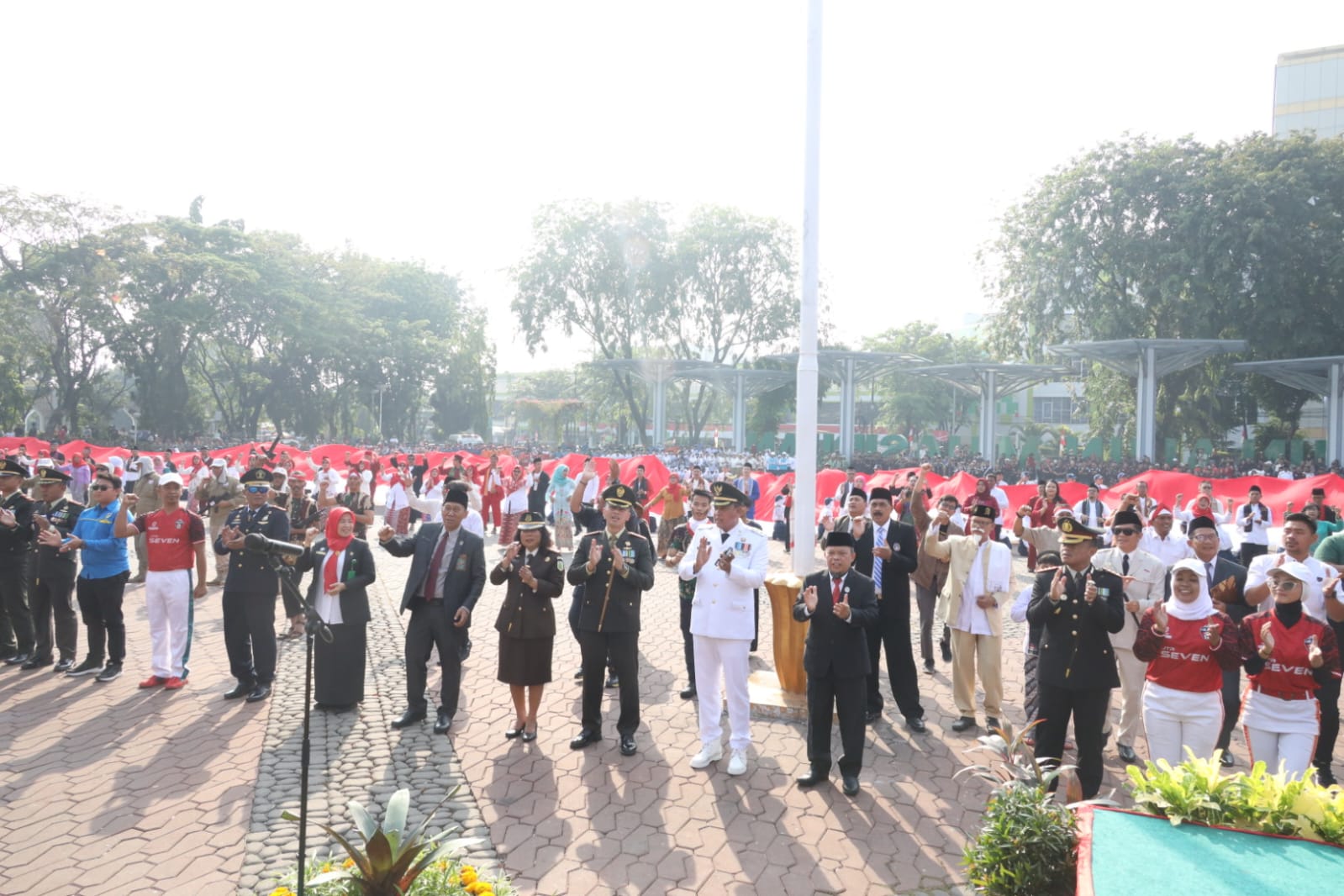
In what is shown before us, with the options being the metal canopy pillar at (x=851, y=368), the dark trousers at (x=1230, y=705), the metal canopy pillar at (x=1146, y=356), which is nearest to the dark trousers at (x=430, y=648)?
the dark trousers at (x=1230, y=705)

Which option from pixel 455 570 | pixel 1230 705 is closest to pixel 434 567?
pixel 455 570

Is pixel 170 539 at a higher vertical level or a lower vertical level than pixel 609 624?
higher

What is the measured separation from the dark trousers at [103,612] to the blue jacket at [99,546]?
58 millimetres

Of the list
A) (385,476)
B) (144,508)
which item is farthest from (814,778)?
(385,476)

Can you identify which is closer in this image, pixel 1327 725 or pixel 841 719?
pixel 1327 725

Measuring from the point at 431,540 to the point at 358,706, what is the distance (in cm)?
153

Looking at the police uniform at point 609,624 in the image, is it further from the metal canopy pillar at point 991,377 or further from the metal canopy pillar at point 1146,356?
the metal canopy pillar at point 991,377

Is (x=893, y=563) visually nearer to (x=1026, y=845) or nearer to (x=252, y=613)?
(x=1026, y=845)

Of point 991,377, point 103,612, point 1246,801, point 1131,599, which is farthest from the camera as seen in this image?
point 991,377

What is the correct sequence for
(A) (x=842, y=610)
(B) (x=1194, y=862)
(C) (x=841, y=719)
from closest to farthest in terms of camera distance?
(B) (x=1194, y=862) < (A) (x=842, y=610) < (C) (x=841, y=719)

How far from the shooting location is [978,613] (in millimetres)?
6379

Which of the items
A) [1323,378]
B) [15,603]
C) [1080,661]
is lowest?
[15,603]

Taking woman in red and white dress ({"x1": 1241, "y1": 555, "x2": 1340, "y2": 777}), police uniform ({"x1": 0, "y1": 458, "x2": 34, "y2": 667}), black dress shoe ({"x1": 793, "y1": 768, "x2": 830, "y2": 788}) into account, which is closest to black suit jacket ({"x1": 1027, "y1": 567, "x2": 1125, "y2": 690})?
woman in red and white dress ({"x1": 1241, "y1": 555, "x2": 1340, "y2": 777})

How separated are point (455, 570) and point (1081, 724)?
431cm
